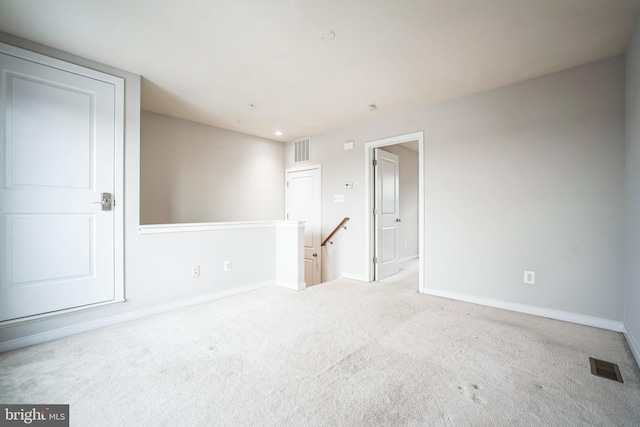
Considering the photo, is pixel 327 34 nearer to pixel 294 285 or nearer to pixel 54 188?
pixel 54 188

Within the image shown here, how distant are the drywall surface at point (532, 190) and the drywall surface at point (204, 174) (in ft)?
7.97

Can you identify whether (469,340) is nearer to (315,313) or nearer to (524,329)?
(524,329)

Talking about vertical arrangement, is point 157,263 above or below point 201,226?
below

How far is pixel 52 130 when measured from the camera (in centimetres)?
239

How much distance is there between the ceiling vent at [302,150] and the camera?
517 cm

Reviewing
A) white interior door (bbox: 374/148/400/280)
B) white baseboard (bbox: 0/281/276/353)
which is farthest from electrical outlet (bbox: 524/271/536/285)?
white baseboard (bbox: 0/281/276/353)

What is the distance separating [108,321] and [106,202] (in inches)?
45.0

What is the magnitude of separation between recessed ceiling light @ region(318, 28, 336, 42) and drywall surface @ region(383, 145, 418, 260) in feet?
12.7

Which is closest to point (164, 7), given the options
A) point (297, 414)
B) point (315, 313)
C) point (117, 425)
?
point (117, 425)

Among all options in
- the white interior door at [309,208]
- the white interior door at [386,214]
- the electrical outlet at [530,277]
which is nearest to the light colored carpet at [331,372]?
the electrical outlet at [530,277]

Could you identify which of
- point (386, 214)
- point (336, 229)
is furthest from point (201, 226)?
point (386, 214)

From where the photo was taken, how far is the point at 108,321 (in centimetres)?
266

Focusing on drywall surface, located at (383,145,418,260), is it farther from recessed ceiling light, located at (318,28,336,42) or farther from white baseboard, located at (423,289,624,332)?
recessed ceiling light, located at (318,28,336,42)

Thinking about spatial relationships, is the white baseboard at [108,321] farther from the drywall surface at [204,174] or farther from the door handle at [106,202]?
the drywall surface at [204,174]
